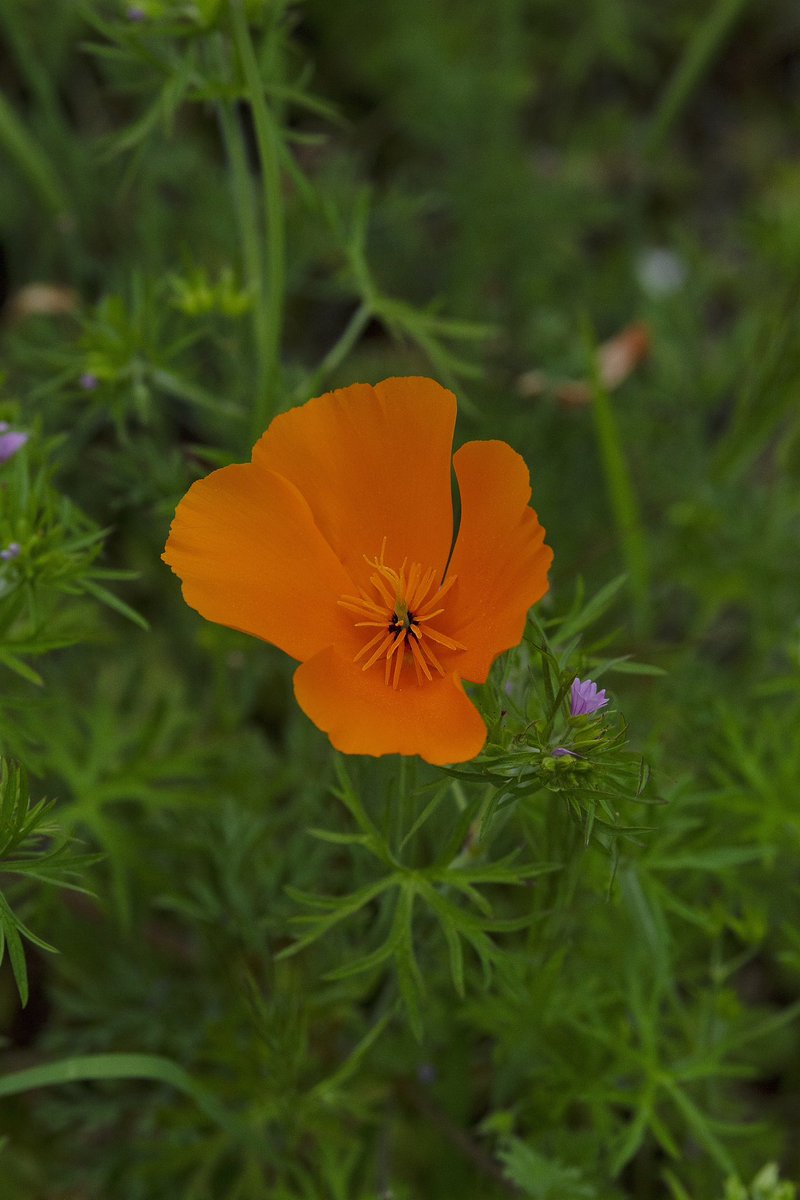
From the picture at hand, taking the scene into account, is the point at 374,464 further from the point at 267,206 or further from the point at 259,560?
the point at 267,206

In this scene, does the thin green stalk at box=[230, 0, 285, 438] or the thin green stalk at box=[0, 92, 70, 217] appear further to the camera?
the thin green stalk at box=[0, 92, 70, 217]

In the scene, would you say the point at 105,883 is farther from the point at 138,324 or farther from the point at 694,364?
the point at 694,364

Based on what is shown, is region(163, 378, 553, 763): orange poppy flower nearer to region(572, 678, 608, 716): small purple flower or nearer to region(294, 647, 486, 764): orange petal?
region(294, 647, 486, 764): orange petal

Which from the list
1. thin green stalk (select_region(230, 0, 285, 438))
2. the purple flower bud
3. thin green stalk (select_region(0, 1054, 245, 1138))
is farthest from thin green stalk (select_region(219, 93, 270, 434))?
thin green stalk (select_region(0, 1054, 245, 1138))

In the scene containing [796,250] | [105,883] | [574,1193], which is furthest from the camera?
[796,250]

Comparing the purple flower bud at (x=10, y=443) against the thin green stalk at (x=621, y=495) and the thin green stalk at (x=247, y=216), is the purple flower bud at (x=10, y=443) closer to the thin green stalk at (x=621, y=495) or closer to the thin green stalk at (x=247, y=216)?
the thin green stalk at (x=247, y=216)

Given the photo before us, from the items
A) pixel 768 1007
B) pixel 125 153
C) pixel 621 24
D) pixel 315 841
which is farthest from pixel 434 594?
pixel 621 24

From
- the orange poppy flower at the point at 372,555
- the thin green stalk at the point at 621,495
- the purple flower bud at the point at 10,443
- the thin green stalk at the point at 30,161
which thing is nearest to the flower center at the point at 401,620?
the orange poppy flower at the point at 372,555
